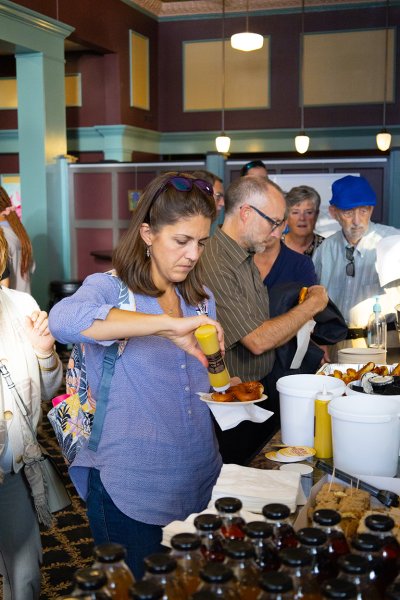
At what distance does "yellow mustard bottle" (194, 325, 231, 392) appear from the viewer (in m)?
1.86

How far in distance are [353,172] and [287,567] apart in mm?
6775

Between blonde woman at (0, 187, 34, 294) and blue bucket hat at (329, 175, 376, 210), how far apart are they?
1987 millimetres

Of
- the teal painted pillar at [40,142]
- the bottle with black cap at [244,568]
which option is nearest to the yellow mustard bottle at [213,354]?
the bottle with black cap at [244,568]

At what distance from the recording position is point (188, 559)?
3.58ft

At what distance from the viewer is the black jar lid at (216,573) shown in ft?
3.20

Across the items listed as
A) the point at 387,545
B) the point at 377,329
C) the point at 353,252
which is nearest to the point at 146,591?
the point at 387,545

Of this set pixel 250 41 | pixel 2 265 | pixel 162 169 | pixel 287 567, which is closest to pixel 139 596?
pixel 287 567

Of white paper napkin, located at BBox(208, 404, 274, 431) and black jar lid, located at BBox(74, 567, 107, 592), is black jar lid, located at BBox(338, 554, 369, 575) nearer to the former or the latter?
black jar lid, located at BBox(74, 567, 107, 592)

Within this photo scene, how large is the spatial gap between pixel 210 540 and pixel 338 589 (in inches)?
9.6

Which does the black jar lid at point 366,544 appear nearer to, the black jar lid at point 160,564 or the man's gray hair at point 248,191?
the black jar lid at point 160,564

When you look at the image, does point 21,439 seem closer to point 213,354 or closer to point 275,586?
point 213,354

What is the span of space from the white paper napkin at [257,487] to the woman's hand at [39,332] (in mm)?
824

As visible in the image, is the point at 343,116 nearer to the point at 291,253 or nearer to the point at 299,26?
the point at 299,26

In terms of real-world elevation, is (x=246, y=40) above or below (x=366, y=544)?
above
